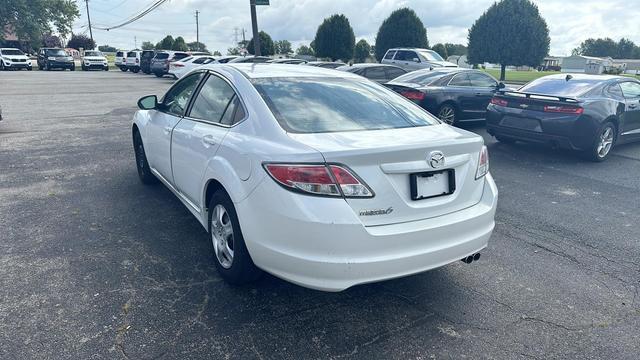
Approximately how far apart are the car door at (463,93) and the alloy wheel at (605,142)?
Result: 309 centimetres

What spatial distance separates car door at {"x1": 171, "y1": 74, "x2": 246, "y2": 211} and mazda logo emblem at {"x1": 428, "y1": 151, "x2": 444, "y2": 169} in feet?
4.31

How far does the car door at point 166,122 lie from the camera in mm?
4214

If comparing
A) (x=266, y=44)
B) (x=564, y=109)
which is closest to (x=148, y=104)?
(x=564, y=109)

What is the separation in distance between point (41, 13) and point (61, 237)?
56875 mm

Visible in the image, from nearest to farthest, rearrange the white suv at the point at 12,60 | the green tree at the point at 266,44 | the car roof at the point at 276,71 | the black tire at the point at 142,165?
the car roof at the point at 276,71 → the black tire at the point at 142,165 → the white suv at the point at 12,60 → the green tree at the point at 266,44

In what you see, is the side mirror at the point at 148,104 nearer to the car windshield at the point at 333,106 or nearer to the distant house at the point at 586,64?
the car windshield at the point at 333,106

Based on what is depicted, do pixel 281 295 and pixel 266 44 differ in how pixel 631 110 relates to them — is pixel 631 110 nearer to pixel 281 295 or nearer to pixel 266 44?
pixel 281 295

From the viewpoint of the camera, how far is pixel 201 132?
3.55 m

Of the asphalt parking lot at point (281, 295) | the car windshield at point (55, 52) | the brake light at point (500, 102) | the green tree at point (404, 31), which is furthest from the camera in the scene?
the car windshield at point (55, 52)

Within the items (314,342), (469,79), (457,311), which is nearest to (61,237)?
(314,342)

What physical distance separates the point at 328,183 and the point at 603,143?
6822 millimetres

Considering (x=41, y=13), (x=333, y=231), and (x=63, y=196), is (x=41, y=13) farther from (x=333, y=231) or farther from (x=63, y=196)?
(x=333, y=231)

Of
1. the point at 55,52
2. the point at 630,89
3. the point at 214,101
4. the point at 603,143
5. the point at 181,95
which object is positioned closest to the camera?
the point at 214,101

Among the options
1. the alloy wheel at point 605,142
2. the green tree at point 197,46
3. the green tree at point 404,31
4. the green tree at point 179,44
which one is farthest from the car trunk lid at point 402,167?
the green tree at point 197,46
